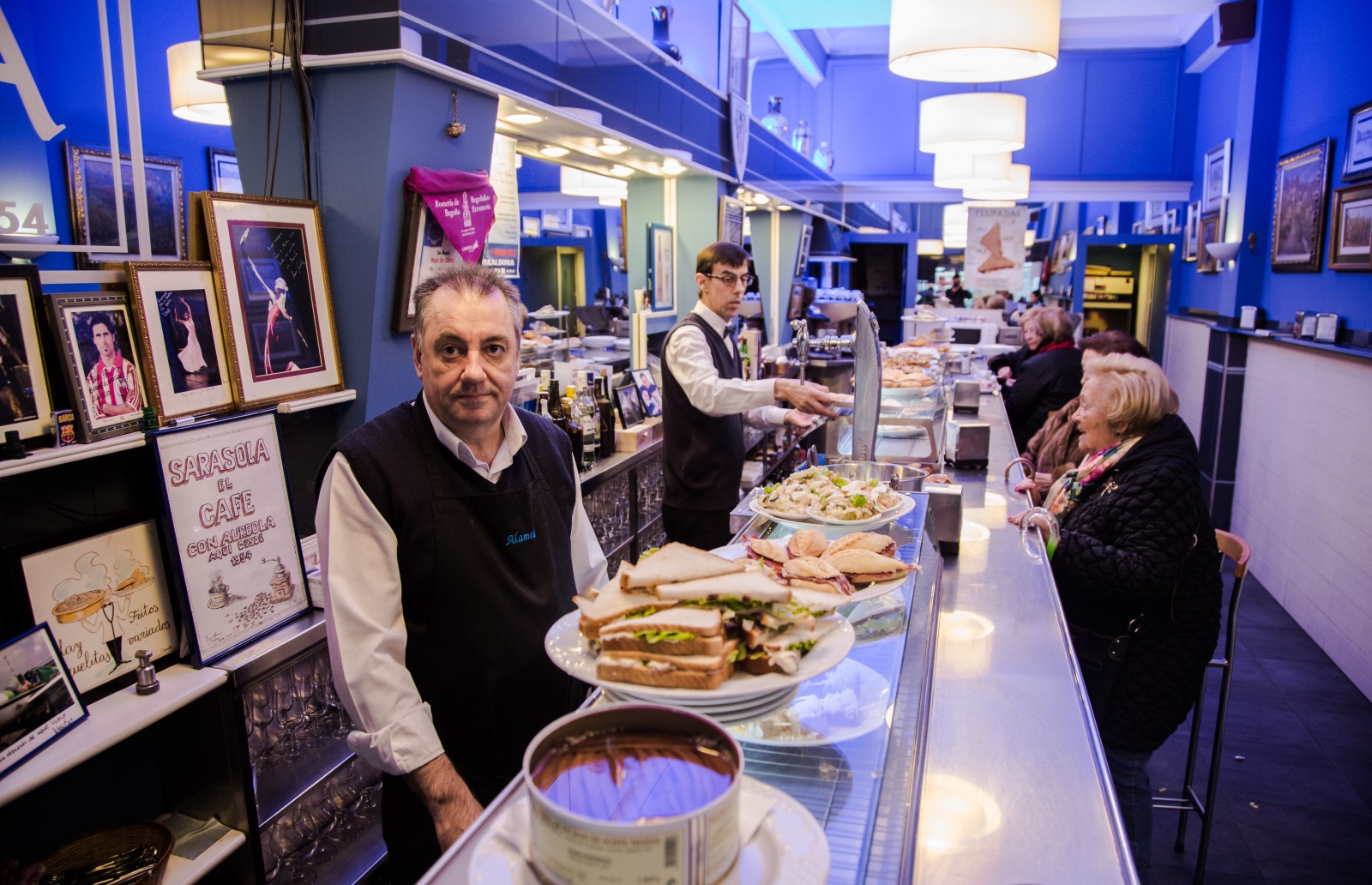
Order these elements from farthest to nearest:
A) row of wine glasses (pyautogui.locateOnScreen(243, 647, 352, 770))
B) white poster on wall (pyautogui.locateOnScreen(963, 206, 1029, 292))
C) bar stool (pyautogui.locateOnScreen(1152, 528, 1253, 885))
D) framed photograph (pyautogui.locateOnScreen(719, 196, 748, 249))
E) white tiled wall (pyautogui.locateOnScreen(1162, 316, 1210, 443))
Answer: white poster on wall (pyautogui.locateOnScreen(963, 206, 1029, 292)), white tiled wall (pyautogui.locateOnScreen(1162, 316, 1210, 443)), framed photograph (pyautogui.locateOnScreen(719, 196, 748, 249)), bar stool (pyautogui.locateOnScreen(1152, 528, 1253, 885)), row of wine glasses (pyautogui.locateOnScreen(243, 647, 352, 770))

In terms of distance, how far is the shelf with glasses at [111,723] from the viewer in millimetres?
1641

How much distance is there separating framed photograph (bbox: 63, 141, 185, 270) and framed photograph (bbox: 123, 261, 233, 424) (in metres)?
0.11

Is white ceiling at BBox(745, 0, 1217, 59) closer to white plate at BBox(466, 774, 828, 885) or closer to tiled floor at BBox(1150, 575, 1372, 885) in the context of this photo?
tiled floor at BBox(1150, 575, 1372, 885)

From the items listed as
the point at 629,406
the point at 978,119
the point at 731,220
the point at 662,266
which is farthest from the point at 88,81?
the point at 978,119

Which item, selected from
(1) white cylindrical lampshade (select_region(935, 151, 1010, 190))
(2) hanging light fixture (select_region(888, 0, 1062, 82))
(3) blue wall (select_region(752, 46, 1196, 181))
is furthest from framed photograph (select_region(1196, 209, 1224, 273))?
(2) hanging light fixture (select_region(888, 0, 1062, 82))

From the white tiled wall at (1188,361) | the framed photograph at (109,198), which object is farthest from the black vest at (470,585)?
the white tiled wall at (1188,361)

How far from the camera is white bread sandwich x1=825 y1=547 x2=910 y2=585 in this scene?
1502 millimetres

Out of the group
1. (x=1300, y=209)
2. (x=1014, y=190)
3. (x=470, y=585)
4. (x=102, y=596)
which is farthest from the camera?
(x=1014, y=190)

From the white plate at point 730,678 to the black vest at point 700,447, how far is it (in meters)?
2.67

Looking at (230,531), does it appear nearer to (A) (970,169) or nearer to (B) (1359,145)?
(B) (1359,145)

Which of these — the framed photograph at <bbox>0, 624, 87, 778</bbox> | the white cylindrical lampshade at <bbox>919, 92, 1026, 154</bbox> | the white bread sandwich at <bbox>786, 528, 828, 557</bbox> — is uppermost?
the white cylindrical lampshade at <bbox>919, 92, 1026, 154</bbox>

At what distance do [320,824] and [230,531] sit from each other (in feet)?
3.00

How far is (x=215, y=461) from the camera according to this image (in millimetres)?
2154

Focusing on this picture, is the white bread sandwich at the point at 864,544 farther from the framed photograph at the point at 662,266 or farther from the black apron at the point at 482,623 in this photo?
the framed photograph at the point at 662,266
